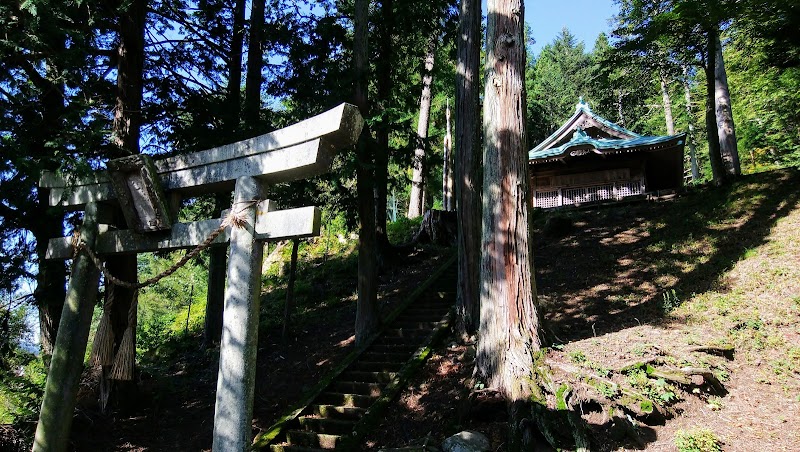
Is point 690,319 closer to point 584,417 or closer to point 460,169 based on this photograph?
point 584,417

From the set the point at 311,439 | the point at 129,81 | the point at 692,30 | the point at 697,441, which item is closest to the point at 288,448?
the point at 311,439

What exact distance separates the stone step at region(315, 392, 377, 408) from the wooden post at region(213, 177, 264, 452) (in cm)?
325

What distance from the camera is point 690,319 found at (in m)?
7.33

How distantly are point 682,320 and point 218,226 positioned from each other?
22.9ft

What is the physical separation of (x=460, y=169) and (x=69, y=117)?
19.9 feet

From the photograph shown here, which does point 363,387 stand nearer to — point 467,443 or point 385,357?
point 385,357

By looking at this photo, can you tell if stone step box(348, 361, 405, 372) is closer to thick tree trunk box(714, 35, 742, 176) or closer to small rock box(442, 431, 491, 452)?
small rock box(442, 431, 491, 452)

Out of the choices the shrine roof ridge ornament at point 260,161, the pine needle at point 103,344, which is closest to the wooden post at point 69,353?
the pine needle at point 103,344

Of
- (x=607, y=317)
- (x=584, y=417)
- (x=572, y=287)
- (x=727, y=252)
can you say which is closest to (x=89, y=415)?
(x=584, y=417)

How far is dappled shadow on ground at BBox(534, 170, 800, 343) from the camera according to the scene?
8.37 meters

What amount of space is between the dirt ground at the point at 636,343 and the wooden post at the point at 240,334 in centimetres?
211

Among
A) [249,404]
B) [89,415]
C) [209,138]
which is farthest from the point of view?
[209,138]

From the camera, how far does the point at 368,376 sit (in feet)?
25.9

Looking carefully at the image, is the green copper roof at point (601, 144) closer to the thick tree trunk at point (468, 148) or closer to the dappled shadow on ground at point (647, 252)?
the dappled shadow on ground at point (647, 252)
